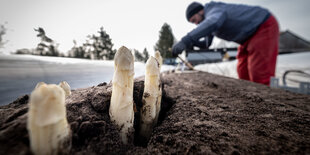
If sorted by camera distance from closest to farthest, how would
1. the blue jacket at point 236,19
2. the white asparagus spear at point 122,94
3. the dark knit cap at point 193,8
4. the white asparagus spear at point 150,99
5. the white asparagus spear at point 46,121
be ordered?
the white asparagus spear at point 46,121, the white asparagus spear at point 122,94, the white asparagus spear at point 150,99, the blue jacket at point 236,19, the dark knit cap at point 193,8

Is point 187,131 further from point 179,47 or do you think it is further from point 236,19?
point 236,19

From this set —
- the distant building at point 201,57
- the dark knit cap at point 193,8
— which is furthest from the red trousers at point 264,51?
the distant building at point 201,57

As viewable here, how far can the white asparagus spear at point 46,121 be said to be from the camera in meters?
0.32

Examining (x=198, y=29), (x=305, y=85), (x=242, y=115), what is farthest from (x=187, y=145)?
(x=305, y=85)

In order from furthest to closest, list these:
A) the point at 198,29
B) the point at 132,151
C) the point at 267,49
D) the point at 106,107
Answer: the point at 267,49 → the point at 198,29 → the point at 106,107 → the point at 132,151

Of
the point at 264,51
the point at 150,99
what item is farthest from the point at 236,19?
the point at 150,99

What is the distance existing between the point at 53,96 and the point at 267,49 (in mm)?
3509

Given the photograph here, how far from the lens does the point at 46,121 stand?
1.07 ft

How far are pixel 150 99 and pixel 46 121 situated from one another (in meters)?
0.46

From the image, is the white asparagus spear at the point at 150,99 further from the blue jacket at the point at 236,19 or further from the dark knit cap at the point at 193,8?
the dark knit cap at the point at 193,8

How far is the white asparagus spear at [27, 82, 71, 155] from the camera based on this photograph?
0.32 metres

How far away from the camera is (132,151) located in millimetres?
469

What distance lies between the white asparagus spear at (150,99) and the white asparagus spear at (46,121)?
408mm

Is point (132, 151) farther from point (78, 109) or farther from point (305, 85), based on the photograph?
point (305, 85)
